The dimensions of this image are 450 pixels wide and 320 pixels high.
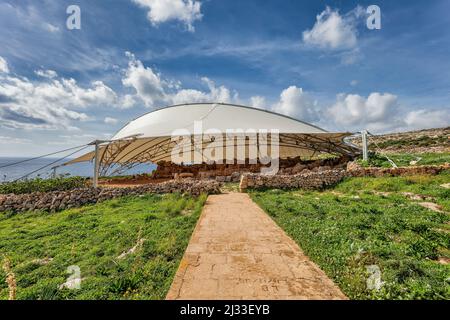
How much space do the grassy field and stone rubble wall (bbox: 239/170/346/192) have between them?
223cm

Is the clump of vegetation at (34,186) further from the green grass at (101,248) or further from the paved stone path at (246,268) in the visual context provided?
the paved stone path at (246,268)

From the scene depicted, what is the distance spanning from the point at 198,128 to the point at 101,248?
9631 mm

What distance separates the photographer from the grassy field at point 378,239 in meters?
3.19

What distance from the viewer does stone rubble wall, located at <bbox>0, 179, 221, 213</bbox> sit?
32.9ft

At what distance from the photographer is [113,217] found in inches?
305

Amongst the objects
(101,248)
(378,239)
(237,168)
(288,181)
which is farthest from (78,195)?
(378,239)

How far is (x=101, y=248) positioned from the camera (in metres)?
5.28

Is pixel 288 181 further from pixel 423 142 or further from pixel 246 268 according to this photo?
pixel 423 142

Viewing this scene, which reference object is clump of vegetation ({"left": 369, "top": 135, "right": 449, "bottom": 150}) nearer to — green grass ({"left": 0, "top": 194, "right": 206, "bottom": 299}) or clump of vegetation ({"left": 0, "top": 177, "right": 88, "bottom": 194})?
green grass ({"left": 0, "top": 194, "right": 206, "bottom": 299})

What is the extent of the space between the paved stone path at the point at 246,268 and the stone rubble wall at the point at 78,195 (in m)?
5.06

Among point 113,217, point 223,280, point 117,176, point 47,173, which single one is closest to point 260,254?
point 223,280

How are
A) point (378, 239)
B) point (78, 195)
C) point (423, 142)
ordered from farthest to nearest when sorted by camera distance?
1. point (423, 142)
2. point (78, 195)
3. point (378, 239)

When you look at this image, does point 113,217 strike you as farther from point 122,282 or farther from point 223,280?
point 223,280

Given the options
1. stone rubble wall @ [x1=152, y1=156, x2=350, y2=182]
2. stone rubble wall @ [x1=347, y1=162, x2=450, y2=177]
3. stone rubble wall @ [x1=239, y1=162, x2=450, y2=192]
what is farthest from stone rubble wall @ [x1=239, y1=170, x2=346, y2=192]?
stone rubble wall @ [x1=152, y1=156, x2=350, y2=182]
